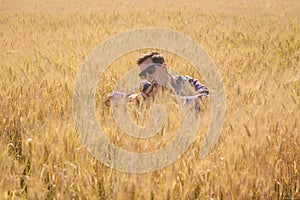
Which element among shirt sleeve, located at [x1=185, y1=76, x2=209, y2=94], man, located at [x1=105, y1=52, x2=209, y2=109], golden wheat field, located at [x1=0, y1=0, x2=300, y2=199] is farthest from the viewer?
shirt sleeve, located at [x1=185, y1=76, x2=209, y2=94]

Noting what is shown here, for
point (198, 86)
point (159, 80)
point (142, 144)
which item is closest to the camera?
point (142, 144)

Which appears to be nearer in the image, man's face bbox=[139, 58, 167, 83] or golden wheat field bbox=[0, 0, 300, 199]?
golden wheat field bbox=[0, 0, 300, 199]

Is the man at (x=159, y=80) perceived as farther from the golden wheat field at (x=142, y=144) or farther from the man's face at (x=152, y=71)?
the golden wheat field at (x=142, y=144)

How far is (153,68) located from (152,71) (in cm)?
2

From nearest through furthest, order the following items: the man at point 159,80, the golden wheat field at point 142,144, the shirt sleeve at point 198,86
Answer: the golden wheat field at point 142,144
the man at point 159,80
the shirt sleeve at point 198,86

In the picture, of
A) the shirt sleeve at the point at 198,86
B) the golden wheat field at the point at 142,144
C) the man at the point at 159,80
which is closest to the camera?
the golden wheat field at the point at 142,144

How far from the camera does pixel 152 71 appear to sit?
2.64m

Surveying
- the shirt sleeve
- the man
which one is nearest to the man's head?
the man

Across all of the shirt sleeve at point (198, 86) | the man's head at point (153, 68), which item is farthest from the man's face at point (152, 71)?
the shirt sleeve at point (198, 86)

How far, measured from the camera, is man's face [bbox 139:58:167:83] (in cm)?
261

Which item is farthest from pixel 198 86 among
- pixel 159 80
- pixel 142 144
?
pixel 142 144

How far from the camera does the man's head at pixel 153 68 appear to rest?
2609 mm

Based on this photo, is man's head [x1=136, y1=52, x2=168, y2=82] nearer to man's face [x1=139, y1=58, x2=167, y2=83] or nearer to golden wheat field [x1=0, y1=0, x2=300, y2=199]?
man's face [x1=139, y1=58, x2=167, y2=83]

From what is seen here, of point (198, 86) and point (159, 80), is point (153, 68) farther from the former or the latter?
point (198, 86)
